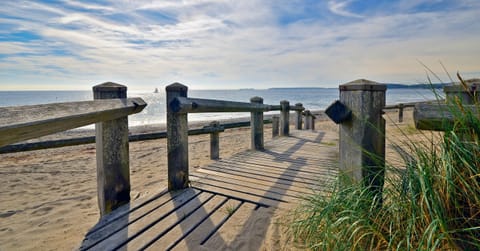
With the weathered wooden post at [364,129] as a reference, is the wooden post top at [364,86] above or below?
above

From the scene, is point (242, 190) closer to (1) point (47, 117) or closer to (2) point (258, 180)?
(2) point (258, 180)

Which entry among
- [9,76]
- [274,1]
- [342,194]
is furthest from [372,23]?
[9,76]

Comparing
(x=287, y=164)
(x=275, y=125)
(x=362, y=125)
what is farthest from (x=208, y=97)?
(x=362, y=125)

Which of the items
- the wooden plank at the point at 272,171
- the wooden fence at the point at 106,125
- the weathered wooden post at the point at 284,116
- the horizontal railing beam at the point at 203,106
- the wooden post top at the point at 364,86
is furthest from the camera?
the weathered wooden post at the point at 284,116

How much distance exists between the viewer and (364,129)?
1.64 meters

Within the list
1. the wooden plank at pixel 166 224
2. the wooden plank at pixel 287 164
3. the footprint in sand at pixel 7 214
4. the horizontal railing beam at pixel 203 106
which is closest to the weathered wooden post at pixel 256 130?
the horizontal railing beam at pixel 203 106

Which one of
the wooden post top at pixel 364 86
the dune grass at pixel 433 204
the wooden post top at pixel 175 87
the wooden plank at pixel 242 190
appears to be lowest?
the wooden plank at pixel 242 190

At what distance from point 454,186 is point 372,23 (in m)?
8.46

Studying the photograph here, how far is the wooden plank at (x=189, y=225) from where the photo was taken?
1668mm

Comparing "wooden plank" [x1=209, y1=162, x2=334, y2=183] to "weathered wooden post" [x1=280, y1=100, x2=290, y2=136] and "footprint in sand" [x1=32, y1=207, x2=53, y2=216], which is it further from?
"weathered wooden post" [x1=280, y1=100, x2=290, y2=136]

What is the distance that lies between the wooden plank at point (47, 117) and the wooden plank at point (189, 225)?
962 millimetres

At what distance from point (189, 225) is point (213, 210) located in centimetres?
31

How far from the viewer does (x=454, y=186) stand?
3.39 ft

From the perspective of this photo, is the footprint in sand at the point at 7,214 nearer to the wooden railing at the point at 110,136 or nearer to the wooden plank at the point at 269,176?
the wooden railing at the point at 110,136
